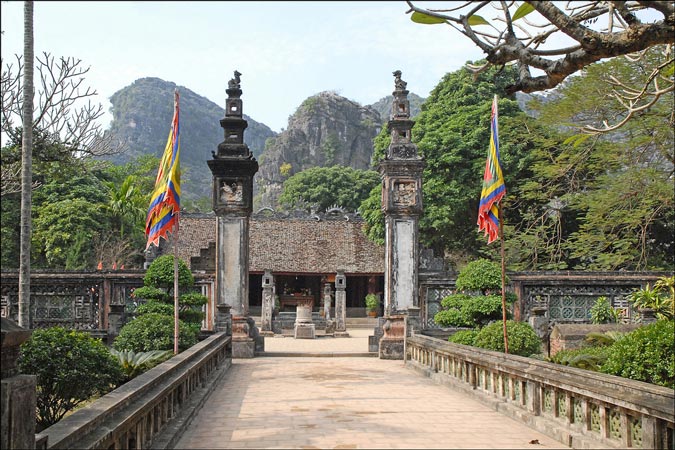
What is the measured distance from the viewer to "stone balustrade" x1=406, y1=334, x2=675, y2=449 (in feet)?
16.1

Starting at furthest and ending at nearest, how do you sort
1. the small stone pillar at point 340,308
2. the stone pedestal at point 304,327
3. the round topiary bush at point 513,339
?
1. the small stone pillar at point 340,308
2. the stone pedestal at point 304,327
3. the round topiary bush at point 513,339

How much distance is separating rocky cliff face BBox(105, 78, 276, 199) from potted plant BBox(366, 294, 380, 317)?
258 feet

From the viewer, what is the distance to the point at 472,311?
41.0ft

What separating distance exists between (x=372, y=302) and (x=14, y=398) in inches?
1261

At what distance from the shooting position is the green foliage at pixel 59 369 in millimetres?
7500

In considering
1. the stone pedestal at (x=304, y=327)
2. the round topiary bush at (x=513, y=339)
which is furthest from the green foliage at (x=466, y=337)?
the stone pedestal at (x=304, y=327)

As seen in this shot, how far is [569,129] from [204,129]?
110m

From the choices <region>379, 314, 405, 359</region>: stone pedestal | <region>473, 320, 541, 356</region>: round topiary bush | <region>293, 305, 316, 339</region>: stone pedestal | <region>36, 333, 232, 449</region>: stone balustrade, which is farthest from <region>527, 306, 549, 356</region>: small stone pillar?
<region>293, 305, 316, 339</region>: stone pedestal

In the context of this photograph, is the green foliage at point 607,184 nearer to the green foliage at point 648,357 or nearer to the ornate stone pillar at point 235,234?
the ornate stone pillar at point 235,234

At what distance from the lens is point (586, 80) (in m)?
22.7

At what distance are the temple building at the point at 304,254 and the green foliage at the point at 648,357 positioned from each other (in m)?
→ 27.1

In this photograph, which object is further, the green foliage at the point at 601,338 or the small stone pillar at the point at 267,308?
the small stone pillar at the point at 267,308

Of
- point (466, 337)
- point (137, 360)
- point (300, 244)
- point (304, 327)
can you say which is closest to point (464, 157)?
point (304, 327)

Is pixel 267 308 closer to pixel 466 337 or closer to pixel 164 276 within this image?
pixel 164 276
